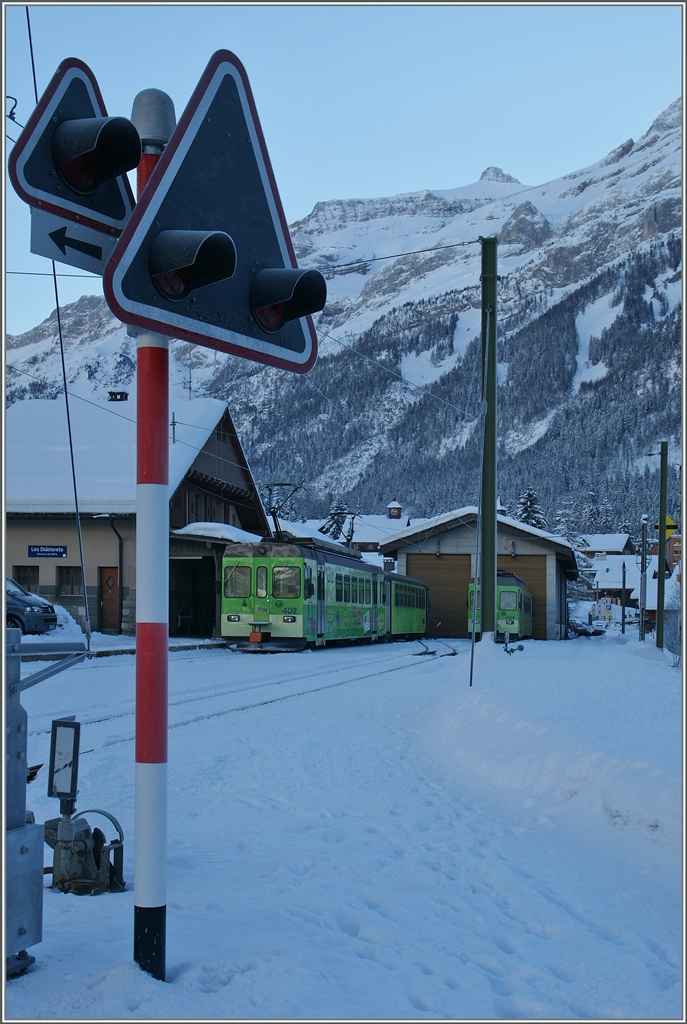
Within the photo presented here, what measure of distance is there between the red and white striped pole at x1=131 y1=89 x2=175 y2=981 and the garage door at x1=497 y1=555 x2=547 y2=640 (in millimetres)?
42246

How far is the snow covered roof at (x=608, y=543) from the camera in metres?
144

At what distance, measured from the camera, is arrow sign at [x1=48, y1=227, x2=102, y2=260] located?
3.05 metres

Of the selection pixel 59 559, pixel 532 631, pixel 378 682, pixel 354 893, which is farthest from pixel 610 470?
pixel 354 893

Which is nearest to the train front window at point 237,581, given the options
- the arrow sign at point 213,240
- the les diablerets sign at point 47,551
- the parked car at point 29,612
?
the parked car at point 29,612

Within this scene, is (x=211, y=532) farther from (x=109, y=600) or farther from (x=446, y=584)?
(x=446, y=584)

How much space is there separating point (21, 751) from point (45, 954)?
0.78 m

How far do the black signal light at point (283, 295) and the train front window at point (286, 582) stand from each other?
22197 millimetres

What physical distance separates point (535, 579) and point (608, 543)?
105337 millimetres

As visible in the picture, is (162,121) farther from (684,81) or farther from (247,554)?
(247,554)

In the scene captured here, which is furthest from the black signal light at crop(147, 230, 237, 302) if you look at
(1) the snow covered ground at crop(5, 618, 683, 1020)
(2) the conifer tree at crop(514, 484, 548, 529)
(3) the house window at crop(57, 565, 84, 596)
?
(2) the conifer tree at crop(514, 484, 548, 529)

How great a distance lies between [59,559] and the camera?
31.6 m

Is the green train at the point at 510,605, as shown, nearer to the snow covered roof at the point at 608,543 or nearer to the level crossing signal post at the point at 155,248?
the level crossing signal post at the point at 155,248

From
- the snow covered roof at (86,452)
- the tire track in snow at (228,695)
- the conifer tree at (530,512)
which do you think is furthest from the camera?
the conifer tree at (530,512)

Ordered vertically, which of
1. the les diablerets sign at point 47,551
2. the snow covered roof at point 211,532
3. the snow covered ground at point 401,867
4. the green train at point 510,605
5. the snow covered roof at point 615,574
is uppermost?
the snow covered roof at point 211,532
